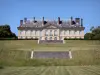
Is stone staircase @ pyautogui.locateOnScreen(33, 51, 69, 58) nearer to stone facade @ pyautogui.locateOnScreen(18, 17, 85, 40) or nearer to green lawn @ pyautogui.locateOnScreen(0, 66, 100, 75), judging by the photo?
green lawn @ pyautogui.locateOnScreen(0, 66, 100, 75)

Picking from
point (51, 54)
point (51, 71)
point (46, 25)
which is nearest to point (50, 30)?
point (46, 25)

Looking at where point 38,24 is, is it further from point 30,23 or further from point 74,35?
point 74,35

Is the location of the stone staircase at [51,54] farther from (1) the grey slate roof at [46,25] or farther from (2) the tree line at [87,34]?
(1) the grey slate roof at [46,25]

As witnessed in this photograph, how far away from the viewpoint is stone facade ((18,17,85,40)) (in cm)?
9275

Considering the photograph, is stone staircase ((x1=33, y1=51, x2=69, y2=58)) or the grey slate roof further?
the grey slate roof

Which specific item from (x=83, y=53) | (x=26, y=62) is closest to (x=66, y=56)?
(x=83, y=53)

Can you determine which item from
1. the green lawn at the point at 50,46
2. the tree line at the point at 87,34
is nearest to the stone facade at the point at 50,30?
the tree line at the point at 87,34

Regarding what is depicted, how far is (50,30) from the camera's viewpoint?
95.2m

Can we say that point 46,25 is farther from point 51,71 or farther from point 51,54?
point 51,71

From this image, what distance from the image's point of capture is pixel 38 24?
94.5m

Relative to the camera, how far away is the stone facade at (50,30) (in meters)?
92.8

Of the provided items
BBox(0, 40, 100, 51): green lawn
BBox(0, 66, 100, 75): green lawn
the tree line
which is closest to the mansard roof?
the tree line

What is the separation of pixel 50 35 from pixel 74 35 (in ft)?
32.4

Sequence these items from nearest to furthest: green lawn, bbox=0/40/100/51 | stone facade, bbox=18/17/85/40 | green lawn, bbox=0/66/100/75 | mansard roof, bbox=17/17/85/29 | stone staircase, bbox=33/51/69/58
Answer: green lawn, bbox=0/66/100/75 < stone staircase, bbox=33/51/69/58 < green lawn, bbox=0/40/100/51 < mansard roof, bbox=17/17/85/29 < stone facade, bbox=18/17/85/40
